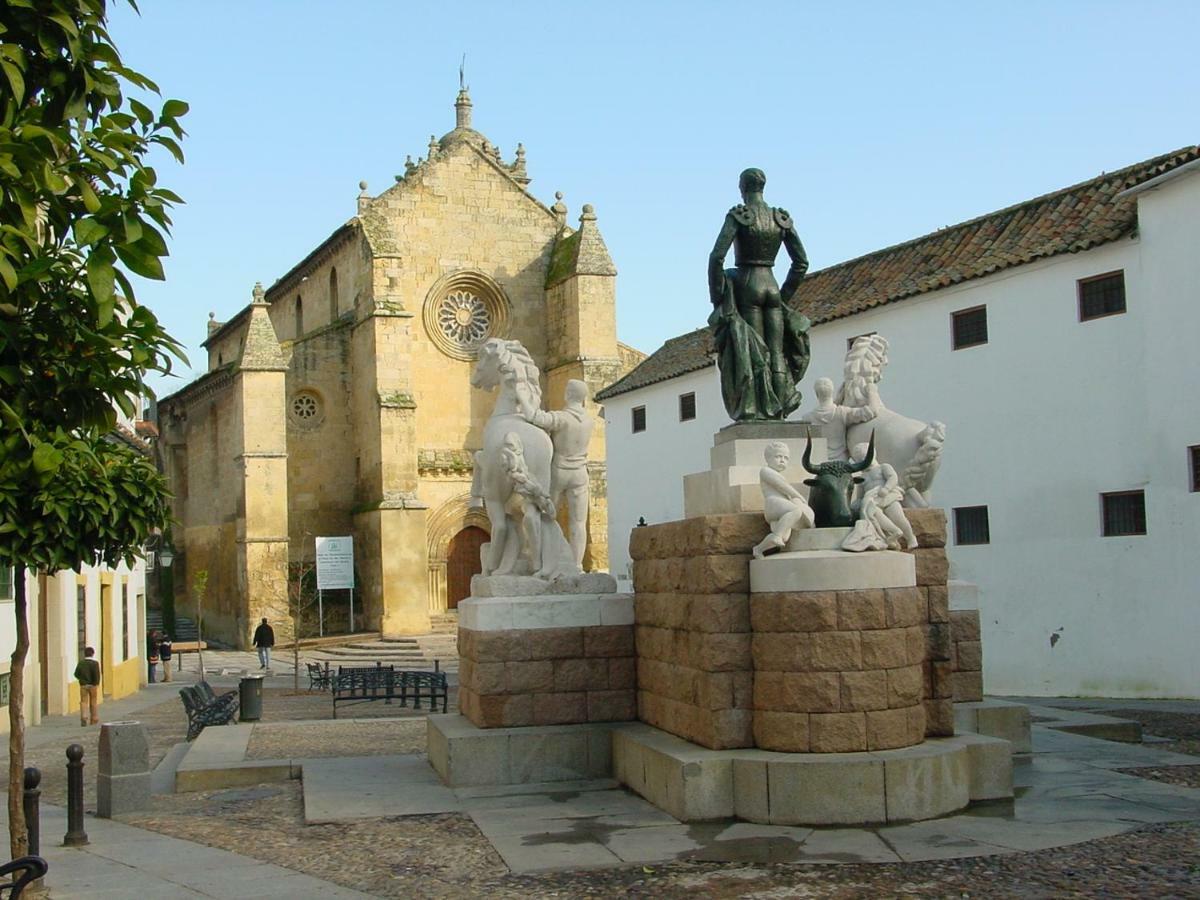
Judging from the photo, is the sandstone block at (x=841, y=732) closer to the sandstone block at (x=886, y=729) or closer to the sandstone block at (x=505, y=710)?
the sandstone block at (x=886, y=729)

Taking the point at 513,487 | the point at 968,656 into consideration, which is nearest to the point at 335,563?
the point at 513,487

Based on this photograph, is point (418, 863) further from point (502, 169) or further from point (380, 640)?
point (502, 169)

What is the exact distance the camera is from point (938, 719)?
30.5 feet

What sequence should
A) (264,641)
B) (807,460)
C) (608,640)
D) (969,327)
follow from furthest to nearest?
(264,641) → (969,327) → (608,640) → (807,460)

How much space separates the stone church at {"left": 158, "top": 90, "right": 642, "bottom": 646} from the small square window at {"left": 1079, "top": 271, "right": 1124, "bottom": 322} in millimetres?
20202

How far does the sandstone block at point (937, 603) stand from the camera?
985 centimetres

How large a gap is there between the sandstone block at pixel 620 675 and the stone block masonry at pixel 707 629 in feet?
2.61

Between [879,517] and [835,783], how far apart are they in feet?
5.89

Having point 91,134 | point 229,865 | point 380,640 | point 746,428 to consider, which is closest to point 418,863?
point 229,865

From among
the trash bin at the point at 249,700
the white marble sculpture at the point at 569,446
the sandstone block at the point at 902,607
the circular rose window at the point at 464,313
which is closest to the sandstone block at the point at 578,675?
the white marble sculpture at the point at 569,446

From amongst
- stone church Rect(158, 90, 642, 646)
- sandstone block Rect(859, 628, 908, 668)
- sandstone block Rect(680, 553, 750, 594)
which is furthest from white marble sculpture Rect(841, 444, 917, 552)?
stone church Rect(158, 90, 642, 646)

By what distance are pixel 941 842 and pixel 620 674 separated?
3.56 m

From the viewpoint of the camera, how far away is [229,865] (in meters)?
8.47

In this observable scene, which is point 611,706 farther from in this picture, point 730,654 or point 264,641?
point 264,641
